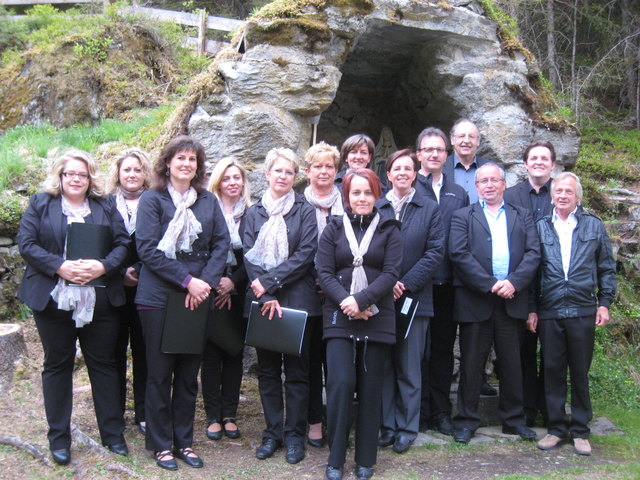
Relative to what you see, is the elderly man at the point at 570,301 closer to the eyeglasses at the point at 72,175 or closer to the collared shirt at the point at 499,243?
the collared shirt at the point at 499,243

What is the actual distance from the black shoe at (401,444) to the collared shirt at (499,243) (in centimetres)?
132

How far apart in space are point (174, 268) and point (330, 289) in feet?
3.17

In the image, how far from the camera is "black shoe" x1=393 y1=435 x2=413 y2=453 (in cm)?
436

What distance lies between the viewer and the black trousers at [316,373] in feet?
14.4

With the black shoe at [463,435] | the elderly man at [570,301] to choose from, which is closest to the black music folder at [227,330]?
the black shoe at [463,435]

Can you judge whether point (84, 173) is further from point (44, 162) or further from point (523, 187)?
point (44, 162)

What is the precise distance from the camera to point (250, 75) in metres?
5.69

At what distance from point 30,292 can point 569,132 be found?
5.26 m

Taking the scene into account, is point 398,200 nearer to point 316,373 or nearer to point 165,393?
point 316,373

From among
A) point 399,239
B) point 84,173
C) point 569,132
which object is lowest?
point 399,239

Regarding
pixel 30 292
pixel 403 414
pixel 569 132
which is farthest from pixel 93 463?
pixel 569 132

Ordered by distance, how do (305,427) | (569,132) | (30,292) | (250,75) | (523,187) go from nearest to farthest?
(30,292) < (305,427) < (523,187) < (250,75) < (569,132)

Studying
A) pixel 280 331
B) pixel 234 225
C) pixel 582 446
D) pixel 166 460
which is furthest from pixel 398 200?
pixel 166 460

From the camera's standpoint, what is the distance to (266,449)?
418cm
